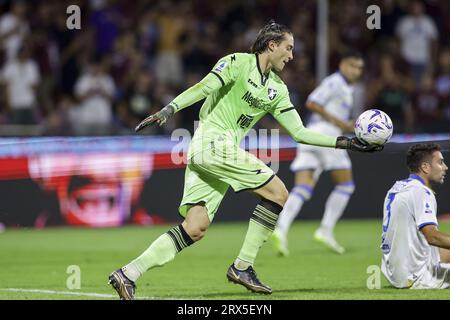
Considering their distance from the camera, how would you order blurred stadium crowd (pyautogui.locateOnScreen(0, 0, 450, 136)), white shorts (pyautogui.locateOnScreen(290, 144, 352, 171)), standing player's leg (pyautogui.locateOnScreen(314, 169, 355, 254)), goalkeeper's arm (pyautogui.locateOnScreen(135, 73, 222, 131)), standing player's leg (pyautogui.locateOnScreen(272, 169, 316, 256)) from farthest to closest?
blurred stadium crowd (pyautogui.locateOnScreen(0, 0, 450, 136)) < white shorts (pyautogui.locateOnScreen(290, 144, 352, 171)) < standing player's leg (pyautogui.locateOnScreen(314, 169, 355, 254)) < standing player's leg (pyautogui.locateOnScreen(272, 169, 316, 256)) < goalkeeper's arm (pyautogui.locateOnScreen(135, 73, 222, 131))

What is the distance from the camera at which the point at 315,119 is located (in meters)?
13.7

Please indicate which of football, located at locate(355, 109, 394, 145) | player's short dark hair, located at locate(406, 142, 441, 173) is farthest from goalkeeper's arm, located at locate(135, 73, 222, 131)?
player's short dark hair, located at locate(406, 142, 441, 173)

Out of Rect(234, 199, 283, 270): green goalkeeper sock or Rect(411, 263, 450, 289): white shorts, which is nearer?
Rect(234, 199, 283, 270): green goalkeeper sock

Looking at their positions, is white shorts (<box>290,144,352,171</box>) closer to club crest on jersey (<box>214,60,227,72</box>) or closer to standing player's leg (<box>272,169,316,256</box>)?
standing player's leg (<box>272,169,316,256</box>)

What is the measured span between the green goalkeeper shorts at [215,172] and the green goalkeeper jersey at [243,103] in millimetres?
168

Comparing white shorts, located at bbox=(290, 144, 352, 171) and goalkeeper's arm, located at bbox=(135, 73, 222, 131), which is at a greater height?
goalkeeper's arm, located at bbox=(135, 73, 222, 131)

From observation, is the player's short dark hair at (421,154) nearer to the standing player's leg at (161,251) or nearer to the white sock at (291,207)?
the standing player's leg at (161,251)

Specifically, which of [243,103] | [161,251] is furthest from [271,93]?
[161,251]

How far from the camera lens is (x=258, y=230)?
8.75 m

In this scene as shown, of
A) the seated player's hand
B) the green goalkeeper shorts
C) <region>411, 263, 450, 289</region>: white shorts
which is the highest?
the seated player's hand

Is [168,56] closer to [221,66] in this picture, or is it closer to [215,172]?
[221,66]

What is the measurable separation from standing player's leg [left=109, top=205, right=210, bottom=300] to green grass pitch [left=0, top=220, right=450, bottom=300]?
37 cm

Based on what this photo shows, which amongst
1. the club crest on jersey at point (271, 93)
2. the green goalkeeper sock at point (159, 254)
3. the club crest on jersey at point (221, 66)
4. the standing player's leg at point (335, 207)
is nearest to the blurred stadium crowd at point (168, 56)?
the standing player's leg at point (335, 207)

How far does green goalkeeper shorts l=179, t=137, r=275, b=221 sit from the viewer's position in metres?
8.48
